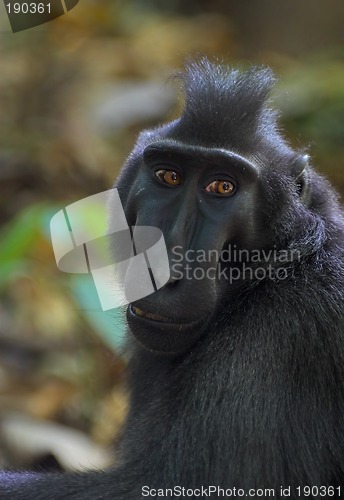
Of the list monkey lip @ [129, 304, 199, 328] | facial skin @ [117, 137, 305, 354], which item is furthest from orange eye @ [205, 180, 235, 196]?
monkey lip @ [129, 304, 199, 328]

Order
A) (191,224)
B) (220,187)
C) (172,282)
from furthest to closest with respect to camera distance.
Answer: (220,187) < (191,224) < (172,282)

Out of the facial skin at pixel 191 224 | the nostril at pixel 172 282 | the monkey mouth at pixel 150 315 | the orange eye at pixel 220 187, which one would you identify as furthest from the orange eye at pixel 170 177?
the monkey mouth at pixel 150 315

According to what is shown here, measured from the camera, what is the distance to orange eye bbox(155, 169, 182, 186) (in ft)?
13.9

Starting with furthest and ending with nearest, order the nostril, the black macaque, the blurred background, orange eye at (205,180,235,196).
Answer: the blurred background, orange eye at (205,180,235,196), the nostril, the black macaque

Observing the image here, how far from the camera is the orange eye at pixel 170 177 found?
4.23 meters

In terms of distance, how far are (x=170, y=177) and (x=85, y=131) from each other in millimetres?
5719

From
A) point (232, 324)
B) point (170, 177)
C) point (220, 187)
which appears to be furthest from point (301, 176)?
point (232, 324)

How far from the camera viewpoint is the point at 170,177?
4.24m

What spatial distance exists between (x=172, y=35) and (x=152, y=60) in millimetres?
723

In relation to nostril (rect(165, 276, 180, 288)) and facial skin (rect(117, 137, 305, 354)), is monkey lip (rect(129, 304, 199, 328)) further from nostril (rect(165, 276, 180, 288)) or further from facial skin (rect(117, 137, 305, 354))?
Answer: nostril (rect(165, 276, 180, 288))

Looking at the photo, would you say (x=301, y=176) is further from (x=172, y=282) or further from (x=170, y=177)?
(x=172, y=282)

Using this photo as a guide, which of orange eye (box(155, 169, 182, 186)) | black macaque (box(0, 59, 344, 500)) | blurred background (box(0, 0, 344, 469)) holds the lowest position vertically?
blurred background (box(0, 0, 344, 469))

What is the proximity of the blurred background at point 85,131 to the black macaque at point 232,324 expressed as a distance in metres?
0.83

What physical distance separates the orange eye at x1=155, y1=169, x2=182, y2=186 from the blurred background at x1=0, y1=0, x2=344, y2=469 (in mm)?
933
